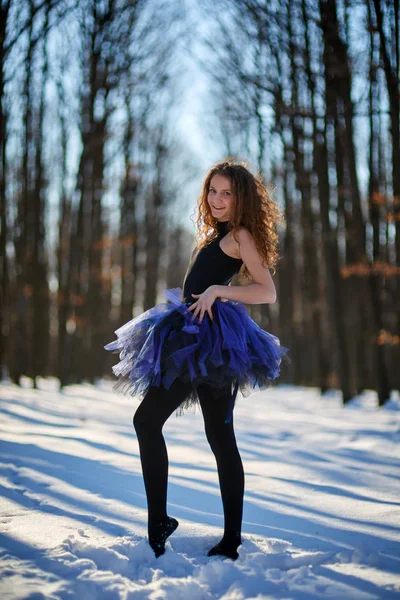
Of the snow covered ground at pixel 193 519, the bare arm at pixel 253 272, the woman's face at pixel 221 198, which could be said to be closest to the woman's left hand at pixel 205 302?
the bare arm at pixel 253 272

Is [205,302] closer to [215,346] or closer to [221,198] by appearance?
[215,346]

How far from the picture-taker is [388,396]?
35.9ft

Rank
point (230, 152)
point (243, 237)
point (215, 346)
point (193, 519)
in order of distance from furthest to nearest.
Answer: point (230, 152) < point (193, 519) < point (243, 237) < point (215, 346)

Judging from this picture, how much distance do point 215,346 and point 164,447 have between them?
586mm

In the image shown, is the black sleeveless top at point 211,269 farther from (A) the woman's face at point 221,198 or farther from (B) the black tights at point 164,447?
(B) the black tights at point 164,447

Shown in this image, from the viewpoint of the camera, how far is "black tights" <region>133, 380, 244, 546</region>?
280 centimetres

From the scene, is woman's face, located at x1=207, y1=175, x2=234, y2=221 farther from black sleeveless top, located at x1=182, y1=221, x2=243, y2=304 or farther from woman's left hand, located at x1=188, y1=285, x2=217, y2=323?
woman's left hand, located at x1=188, y1=285, x2=217, y2=323

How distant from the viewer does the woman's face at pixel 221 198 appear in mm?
3061

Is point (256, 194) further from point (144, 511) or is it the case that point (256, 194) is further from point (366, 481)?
point (366, 481)

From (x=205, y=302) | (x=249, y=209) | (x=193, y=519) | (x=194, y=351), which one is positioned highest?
(x=249, y=209)

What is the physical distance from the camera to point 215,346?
2.82m

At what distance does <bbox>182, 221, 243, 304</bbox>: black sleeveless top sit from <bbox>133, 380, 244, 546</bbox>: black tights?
0.54 m

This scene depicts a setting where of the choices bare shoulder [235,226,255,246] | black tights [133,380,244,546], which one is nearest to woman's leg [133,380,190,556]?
black tights [133,380,244,546]

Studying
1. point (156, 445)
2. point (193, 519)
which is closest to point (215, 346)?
point (156, 445)
